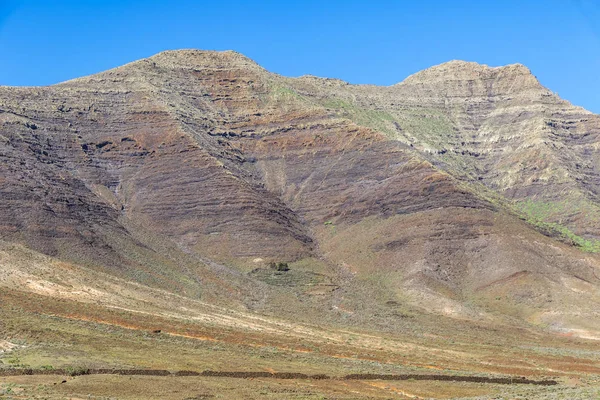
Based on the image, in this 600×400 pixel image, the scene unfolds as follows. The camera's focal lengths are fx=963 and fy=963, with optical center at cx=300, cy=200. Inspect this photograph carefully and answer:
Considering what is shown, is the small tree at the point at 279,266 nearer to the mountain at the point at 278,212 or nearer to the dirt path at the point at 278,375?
the mountain at the point at 278,212

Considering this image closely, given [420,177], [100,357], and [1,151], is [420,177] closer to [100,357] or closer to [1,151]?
[1,151]

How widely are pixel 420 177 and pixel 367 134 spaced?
18.2m

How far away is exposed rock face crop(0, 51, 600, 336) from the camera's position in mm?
129000

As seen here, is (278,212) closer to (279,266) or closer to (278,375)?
(279,266)

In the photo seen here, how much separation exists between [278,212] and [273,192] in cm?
1153

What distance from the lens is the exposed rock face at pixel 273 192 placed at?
129 m

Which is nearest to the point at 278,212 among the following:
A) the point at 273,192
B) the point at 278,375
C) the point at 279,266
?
the point at 273,192

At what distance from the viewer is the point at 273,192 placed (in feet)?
540

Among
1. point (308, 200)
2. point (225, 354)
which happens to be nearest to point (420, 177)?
point (308, 200)

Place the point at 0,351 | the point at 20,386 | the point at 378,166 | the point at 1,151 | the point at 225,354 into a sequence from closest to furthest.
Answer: the point at 20,386 < the point at 0,351 < the point at 225,354 < the point at 1,151 < the point at 378,166

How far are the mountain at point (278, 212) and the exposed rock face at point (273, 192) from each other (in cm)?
36

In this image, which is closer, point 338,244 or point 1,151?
point 1,151

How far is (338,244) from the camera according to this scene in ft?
488

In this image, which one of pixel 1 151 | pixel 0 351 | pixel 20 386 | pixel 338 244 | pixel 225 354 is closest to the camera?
pixel 20 386
